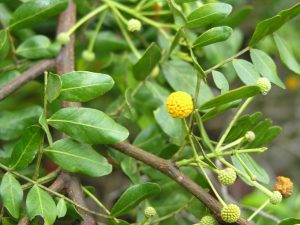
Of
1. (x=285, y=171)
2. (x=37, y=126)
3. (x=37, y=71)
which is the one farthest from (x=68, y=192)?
(x=285, y=171)

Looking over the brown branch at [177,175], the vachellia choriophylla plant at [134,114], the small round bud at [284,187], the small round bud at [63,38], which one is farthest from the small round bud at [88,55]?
the small round bud at [284,187]

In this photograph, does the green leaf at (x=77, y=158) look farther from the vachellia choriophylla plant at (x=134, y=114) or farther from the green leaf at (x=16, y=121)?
the green leaf at (x=16, y=121)

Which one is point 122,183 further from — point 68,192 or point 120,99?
point 68,192

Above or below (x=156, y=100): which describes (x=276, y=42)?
above

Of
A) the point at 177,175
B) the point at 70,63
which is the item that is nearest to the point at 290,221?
the point at 177,175

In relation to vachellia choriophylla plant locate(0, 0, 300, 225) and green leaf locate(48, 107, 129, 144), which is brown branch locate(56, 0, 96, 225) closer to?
vachellia choriophylla plant locate(0, 0, 300, 225)

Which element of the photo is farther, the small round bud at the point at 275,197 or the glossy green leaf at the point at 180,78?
the glossy green leaf at the point at 180,78
